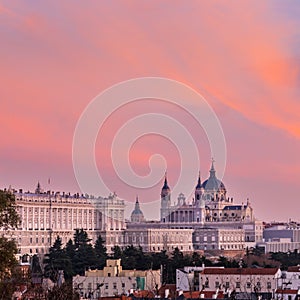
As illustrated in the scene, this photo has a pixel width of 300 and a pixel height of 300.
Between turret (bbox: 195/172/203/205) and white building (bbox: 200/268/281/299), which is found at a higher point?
turret (bbox: 195/172/203/205)

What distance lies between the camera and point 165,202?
13788 cm

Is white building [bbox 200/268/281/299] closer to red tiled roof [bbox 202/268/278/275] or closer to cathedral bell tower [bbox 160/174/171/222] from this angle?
red tiled roof [bbox 202/268/278/275]

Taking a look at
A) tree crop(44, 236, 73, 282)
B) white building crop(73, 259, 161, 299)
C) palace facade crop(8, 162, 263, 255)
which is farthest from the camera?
palace facade crop(8, 162, 263, 255)

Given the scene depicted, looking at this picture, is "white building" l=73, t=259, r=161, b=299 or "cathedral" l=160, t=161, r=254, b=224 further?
"cathedral" l=160, t=161, r=254, b=224

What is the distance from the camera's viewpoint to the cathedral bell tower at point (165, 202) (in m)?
133

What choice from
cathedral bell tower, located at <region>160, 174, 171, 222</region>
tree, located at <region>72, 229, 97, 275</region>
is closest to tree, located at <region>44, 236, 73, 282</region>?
tree, located at <region>72, 229, 97, 275</region>

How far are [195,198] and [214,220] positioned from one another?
11.3 ft

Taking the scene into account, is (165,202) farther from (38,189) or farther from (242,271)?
(242,271)

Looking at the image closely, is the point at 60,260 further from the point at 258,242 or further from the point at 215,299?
the point at 258,242

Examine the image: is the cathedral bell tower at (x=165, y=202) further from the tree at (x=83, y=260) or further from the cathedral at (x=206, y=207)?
the tree at (x=83, y=260)

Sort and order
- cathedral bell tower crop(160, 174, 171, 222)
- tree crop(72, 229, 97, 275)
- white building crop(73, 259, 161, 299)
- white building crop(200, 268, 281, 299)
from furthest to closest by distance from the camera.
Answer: cathedral bell tower crop(160, 174, 171, 222) → tree crop(72, 229, 97, 275) → white building crop(73, 259, 161, 299) → white building crop(200, 268, 281, 299)

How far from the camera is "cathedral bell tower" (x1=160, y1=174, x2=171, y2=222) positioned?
13325 centimetres

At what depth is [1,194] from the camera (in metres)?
17.1

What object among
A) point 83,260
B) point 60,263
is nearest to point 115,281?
point 60,263
